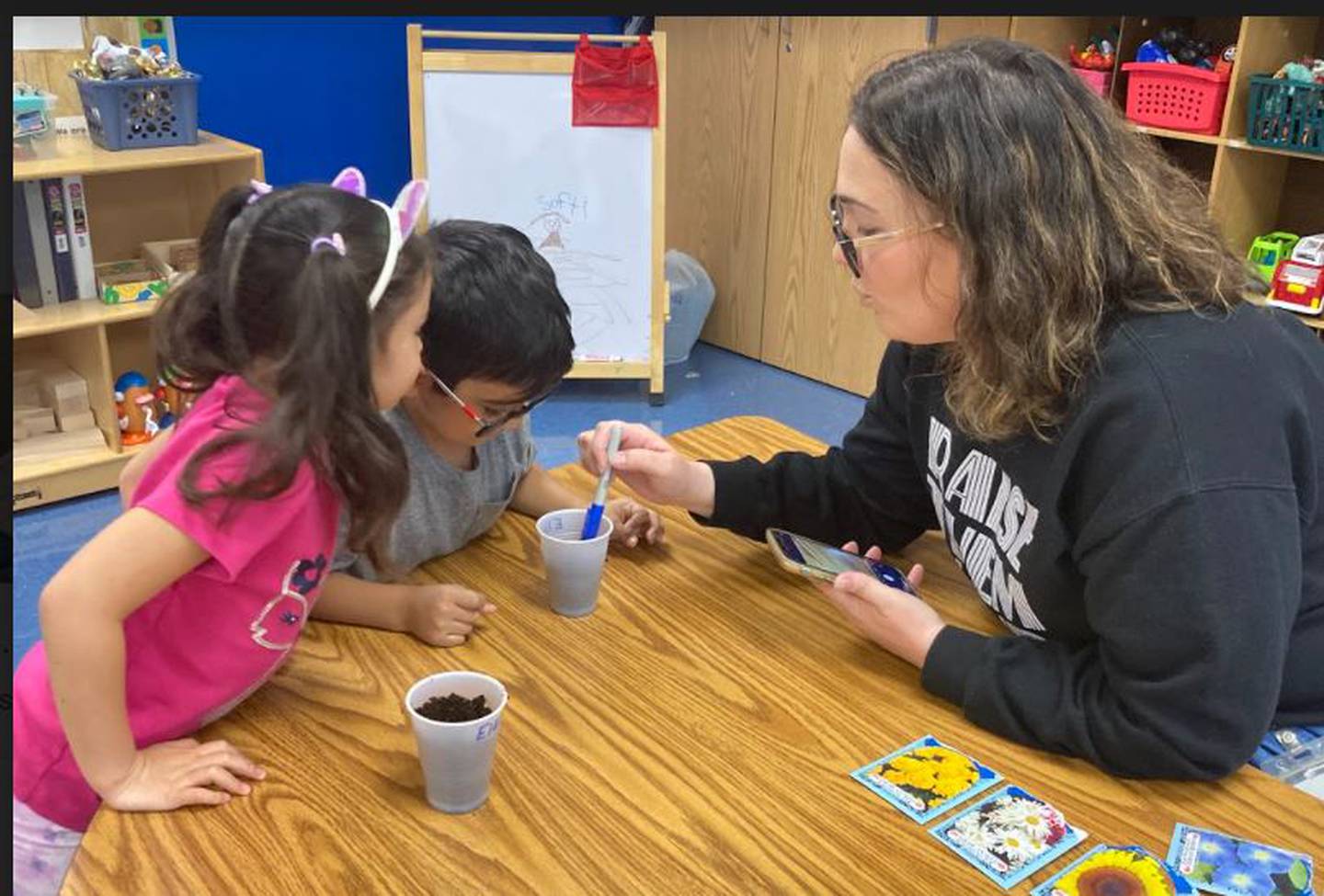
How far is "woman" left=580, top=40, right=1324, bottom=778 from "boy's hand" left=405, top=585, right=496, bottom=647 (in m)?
0.37

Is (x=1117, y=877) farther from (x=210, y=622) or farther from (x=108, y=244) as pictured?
(x=108, y=244)

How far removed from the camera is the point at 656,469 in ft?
4.42

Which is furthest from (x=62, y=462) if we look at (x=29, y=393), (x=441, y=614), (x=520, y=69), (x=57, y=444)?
(x=441, y=614)

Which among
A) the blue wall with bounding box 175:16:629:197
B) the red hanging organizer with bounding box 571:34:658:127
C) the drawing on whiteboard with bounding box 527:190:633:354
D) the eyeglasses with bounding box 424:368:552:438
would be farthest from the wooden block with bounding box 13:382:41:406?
the eyeglasses with bounding box 424:368:552:438

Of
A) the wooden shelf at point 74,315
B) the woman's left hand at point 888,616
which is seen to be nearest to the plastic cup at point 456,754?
the woman's left hand at point 888,616

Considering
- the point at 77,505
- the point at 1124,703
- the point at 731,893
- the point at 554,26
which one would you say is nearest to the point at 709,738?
the point at 731,893

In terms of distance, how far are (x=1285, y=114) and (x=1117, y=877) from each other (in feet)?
8.03

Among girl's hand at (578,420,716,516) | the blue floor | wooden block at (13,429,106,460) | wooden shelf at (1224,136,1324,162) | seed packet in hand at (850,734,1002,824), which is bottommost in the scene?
the blue floor

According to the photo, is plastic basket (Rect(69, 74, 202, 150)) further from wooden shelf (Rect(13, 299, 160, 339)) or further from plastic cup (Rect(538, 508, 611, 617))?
plastic cup (Rect(538, 508, 611, 617))

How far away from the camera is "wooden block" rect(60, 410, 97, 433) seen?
10.1 ft

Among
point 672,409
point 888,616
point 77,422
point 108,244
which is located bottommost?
point 672,409

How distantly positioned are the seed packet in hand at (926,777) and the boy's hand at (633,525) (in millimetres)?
442

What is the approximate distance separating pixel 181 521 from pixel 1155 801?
0.80 m

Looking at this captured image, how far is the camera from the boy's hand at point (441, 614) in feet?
3.66
